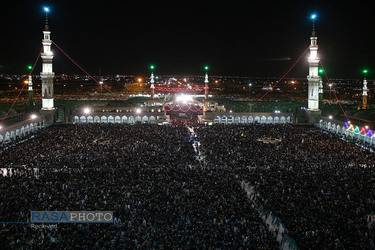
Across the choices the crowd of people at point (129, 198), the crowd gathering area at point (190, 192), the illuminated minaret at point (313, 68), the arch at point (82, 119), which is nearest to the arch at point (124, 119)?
the arch at point (82, 119)

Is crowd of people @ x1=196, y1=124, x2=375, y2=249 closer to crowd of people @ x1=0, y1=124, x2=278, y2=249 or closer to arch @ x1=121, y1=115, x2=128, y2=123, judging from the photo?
crowd of people @ x1=0, y1=124, x2=278, y2=249

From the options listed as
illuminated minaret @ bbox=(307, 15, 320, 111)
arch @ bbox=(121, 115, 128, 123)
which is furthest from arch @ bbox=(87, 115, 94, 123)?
illuminated minaret @ bbox=(307, 15, 320, 111)

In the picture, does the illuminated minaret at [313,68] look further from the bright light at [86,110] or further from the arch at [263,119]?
the bright light at [86,110]

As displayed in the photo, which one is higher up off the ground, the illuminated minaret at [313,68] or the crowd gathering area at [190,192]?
the illuminated minaret at [313,68]

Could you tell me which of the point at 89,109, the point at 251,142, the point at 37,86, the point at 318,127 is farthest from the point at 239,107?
the point at 37,86

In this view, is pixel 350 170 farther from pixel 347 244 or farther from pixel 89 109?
pixel 89 109
